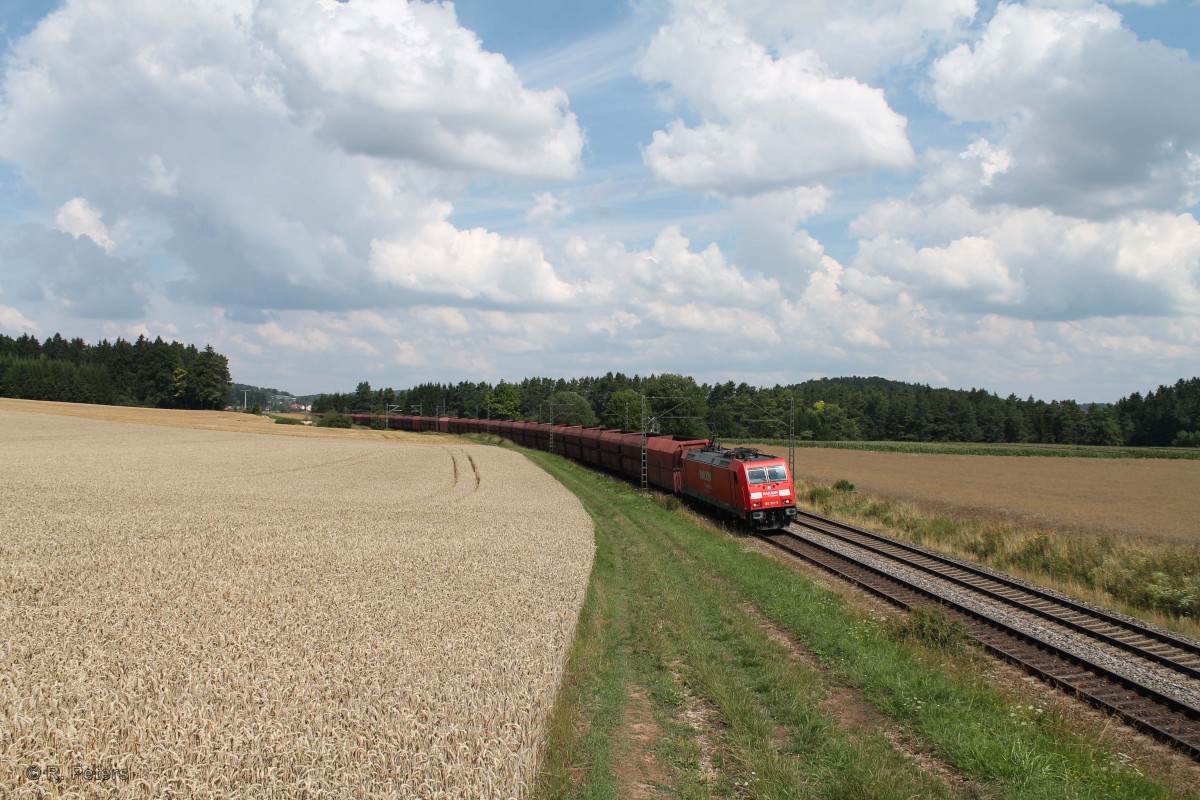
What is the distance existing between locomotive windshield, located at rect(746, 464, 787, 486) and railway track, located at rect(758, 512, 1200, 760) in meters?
3.60

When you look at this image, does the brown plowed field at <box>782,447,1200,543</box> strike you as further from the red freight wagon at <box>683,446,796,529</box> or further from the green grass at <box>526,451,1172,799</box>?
the green grass at <box>526,451,1172,799</box>

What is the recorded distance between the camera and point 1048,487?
53.9 metres

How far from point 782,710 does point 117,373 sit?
170827 millimetres

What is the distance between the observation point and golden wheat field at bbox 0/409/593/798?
703 cm

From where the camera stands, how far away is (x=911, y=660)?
13297 millimetres

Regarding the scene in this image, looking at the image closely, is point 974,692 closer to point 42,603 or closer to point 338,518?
point 42,603

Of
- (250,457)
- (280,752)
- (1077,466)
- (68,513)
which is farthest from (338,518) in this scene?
(1077,466)

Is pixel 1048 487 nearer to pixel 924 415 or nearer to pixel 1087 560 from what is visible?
pixel 1087 560

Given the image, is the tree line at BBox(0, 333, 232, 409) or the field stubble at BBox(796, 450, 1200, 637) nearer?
the field stubble at BBox(796, 450, 1200, 637)

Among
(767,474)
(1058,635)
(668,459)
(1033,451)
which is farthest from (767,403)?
(1058,635)

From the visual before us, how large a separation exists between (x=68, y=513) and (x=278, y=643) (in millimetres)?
14064

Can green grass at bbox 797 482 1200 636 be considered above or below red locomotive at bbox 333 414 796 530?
below

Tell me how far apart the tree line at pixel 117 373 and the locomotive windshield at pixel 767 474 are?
13411 cm

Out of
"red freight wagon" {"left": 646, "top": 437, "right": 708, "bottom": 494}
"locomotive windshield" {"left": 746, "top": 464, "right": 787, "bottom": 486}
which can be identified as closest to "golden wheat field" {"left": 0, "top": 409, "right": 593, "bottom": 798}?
"locomotive windshield" {"left": 746, "top": 464, "right": 787, "bottom": 486}
